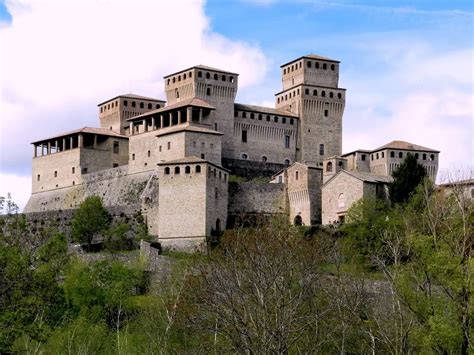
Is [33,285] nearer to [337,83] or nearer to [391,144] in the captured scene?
[391,144]

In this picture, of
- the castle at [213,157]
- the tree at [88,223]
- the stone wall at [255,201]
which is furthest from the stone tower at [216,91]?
the tree at [88,223]

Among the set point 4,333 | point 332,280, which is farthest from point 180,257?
point 4,333

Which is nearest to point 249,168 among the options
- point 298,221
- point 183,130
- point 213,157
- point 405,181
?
point 213,157

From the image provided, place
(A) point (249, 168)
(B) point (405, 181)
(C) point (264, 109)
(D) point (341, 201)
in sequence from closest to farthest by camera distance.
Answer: (B) point (405, 181), (D) point (341, 201), (A) point (249, 168), (C) point (264, 109)

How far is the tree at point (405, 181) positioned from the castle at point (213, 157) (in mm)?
1156

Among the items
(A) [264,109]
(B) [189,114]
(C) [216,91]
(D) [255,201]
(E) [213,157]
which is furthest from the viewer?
(A) [264,109]

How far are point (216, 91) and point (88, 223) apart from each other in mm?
17646

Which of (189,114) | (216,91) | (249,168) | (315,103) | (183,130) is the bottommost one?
(249,168)

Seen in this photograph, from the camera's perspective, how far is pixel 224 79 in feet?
280

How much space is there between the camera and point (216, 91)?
277 ft

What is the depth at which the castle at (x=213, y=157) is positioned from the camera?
68.8m

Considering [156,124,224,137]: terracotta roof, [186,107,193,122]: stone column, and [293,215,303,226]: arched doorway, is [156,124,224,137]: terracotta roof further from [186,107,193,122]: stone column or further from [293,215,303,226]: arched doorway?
[293,215,303,226]: arched doorway

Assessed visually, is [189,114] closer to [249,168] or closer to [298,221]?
[249,168]

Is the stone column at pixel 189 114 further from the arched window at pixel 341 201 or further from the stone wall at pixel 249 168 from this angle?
the arched window at pixel 341 201
